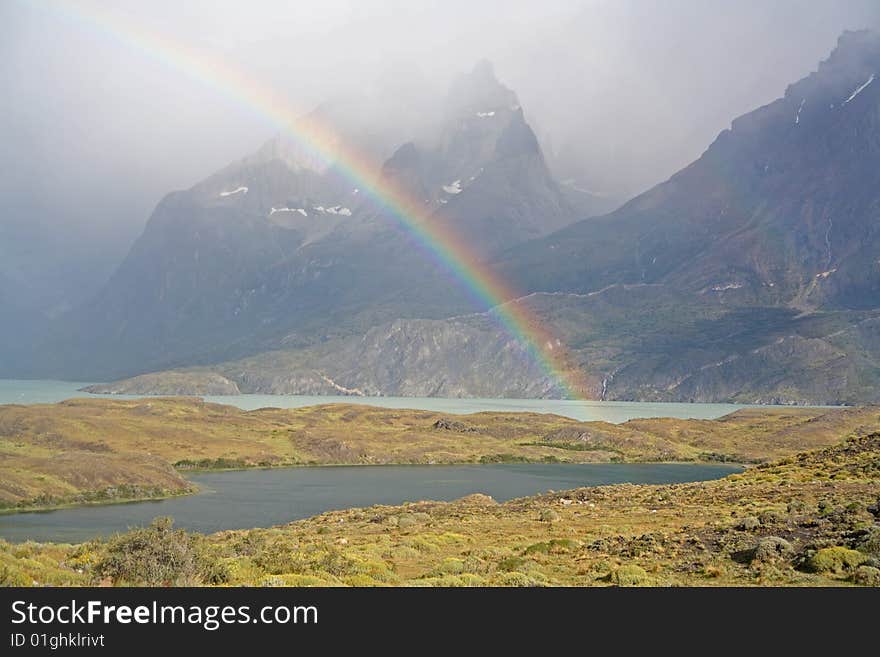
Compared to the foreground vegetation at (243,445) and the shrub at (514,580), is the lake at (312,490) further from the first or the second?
the shrub at (514,580)

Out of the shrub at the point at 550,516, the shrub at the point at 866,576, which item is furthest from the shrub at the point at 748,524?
the shrub at the point at 550,516

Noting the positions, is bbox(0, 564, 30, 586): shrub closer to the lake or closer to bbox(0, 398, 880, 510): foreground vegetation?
the lake

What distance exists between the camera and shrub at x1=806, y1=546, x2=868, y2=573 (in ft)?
94.6

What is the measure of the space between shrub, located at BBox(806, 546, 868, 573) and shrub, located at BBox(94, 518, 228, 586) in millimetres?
18861

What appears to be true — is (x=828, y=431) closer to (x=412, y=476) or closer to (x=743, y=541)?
(x=412, y=476)

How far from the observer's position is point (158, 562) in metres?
27.1

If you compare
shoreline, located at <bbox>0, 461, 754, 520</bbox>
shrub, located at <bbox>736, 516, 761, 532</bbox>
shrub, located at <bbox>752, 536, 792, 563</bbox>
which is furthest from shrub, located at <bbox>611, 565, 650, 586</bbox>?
shoreline, located at <bbox>0, 461, 754, 520</bbox>

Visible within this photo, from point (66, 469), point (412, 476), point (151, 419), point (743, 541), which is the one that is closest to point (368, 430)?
point (151, 419)

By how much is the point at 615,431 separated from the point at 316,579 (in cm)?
17100

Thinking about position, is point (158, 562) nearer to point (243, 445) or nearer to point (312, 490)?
point (312, 490)

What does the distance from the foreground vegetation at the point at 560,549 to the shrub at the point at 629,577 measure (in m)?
0.07

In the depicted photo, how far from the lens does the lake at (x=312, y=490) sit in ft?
268
